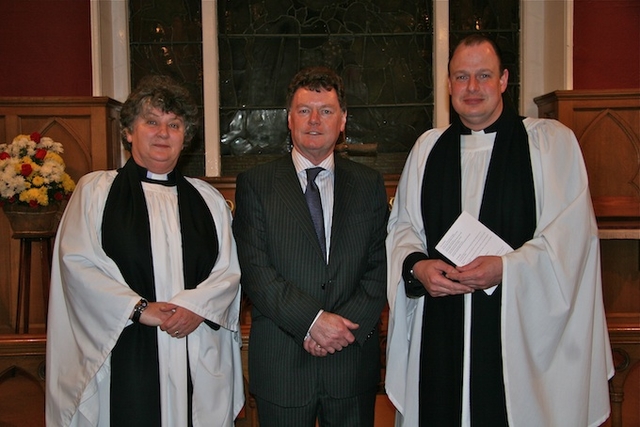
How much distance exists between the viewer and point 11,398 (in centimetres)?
384

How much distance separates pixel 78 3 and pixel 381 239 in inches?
152

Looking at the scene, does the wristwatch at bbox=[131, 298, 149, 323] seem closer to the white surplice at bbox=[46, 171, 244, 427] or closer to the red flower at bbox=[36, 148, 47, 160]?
the white surplice at bbox=[46, 171, 244, 427]

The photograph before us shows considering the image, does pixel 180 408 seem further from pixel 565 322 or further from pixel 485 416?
pixel 565 322

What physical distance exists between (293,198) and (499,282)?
808mm

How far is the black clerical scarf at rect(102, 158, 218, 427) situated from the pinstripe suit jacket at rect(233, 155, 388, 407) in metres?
0.26

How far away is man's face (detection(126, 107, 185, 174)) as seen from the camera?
2.36m

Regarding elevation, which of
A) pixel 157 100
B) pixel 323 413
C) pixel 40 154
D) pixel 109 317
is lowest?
→ pixel 323 413

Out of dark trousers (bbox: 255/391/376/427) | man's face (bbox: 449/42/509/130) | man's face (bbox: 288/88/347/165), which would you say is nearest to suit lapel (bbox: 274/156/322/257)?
man's face (bbox: 288/88/347/165)

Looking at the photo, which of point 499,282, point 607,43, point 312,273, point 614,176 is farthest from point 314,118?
point 607,43

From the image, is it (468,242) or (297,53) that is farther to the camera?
(297,53)

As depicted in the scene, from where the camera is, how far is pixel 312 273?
2246 millimetres

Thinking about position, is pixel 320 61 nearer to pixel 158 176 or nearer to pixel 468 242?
pixel 158 176

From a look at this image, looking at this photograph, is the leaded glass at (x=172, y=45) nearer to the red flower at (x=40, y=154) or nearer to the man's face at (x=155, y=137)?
the red flower at (x=40, y=154)

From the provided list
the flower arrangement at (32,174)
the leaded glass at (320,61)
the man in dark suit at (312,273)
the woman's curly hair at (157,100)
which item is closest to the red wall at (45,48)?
the flower arrangement at (32,174)
